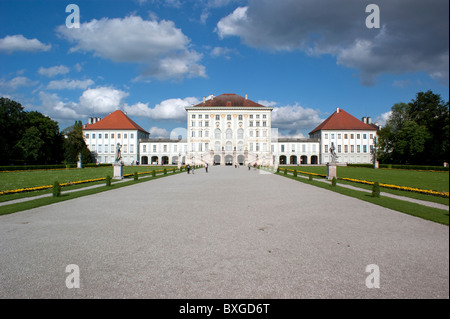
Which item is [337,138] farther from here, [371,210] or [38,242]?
[38,242]

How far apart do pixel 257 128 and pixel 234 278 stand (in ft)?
243

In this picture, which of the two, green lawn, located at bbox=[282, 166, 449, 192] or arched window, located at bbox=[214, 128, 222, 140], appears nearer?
green lawn, located at bbox=[282, 166, 449, 192]

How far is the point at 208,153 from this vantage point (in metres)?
73.0

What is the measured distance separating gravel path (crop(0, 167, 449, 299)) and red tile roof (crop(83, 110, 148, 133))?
234 feet

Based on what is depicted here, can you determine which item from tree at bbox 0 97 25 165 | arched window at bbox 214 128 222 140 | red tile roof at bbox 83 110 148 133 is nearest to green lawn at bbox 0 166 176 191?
tree at bbox 0 97 25 165

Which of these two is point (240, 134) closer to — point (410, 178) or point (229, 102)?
point (229, 102)

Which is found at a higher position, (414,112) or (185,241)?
(414,112)

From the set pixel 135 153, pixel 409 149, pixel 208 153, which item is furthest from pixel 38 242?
pixel 135 153

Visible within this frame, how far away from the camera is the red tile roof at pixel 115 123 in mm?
74500

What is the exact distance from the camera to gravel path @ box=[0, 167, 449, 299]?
3.26 metres

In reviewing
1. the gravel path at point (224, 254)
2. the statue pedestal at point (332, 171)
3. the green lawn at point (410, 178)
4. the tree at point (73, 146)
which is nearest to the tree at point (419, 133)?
the green lawn at point (410, 178)

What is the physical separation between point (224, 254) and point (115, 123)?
255 ft

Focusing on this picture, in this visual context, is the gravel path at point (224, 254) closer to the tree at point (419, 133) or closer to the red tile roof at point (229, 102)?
the tree at point (419, 133)

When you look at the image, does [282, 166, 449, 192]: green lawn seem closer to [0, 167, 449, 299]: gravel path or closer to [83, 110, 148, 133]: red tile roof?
[0, 167, 449, 299]: gravel path
